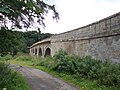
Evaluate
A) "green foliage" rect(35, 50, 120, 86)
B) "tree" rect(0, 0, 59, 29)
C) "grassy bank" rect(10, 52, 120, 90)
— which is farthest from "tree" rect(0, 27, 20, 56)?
"green foliage" rect(35, 50, 120, 86)

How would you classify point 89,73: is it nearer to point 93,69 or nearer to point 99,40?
point 93,69

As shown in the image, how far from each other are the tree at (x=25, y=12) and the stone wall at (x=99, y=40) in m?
4.10

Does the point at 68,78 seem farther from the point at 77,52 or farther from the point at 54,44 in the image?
the point at 54,44

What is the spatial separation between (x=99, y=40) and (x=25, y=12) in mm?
6506

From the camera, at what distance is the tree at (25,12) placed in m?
8.70

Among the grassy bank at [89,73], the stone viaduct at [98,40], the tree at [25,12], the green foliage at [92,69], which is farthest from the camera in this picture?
the stone viaduct at [98,40]

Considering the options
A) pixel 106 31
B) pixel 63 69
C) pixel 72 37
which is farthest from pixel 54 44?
pixel 106 31

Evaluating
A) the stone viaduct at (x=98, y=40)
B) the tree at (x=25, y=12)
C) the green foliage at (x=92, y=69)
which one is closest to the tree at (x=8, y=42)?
the tree at (x=25, y=12)

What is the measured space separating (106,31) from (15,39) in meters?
6.03

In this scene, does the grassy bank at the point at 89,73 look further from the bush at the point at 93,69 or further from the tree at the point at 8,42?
the tree at the point at 8,42

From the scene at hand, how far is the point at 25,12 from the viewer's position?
32.9ft

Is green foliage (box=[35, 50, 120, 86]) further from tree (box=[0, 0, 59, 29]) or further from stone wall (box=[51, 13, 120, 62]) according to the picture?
tree (box=[0, 0, 59, 29])

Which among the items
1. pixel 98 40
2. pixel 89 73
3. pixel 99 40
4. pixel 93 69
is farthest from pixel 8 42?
pixel 98 40

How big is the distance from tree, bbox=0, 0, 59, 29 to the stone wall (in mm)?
4096
